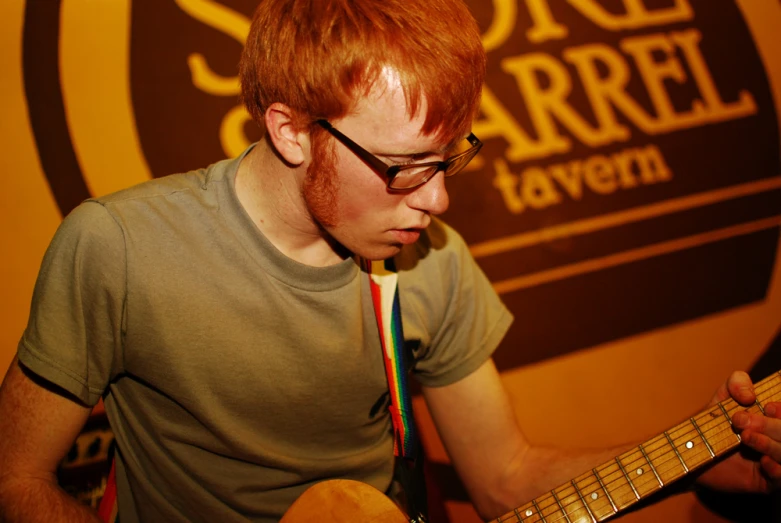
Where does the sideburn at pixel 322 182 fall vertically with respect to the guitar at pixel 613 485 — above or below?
above

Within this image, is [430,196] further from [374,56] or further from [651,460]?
[651,460]

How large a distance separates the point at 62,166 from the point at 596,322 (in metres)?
2.37

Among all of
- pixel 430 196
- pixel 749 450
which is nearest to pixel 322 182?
pixel 430 196

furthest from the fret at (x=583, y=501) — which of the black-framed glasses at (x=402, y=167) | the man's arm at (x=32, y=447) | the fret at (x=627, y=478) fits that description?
the man's arm at (x=32, y=447)

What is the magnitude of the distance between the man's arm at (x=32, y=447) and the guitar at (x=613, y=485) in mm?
488

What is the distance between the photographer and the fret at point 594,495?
1.42 m

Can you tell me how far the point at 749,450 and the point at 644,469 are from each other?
28 cm

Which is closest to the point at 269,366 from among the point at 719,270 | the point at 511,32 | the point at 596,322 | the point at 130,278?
the point at 130,278

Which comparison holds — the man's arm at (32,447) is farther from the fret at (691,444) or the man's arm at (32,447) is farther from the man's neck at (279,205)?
the fret at (691,444)

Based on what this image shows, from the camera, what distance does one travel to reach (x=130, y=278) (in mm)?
1347

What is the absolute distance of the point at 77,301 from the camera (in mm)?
1297

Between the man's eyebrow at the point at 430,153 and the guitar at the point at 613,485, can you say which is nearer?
the man's eyebrow at the point at 430,153

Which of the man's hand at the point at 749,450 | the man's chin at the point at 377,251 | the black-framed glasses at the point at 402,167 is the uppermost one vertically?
the black-framed glasses at the point at 402,167

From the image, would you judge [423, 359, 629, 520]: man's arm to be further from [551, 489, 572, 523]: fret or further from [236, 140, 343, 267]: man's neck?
[236, 140, 343, 267]: man's neck
